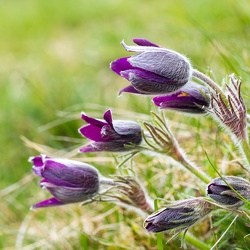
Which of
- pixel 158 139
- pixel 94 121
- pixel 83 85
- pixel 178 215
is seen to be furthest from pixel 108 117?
pixel 83 85

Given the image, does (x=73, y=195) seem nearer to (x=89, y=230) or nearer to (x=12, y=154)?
(x=89, y=230)

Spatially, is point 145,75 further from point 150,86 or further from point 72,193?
point 72,193

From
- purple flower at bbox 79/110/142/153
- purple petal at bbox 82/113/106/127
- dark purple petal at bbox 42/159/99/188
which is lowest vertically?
dark purple petal at bbox 42/159/99/188

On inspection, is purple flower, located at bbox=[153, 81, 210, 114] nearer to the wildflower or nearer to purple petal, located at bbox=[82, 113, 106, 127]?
the wildflower

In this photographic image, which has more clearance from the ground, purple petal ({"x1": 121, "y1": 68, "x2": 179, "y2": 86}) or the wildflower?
purple petal ({"x1": 121, "y1": 68, "x2": 179, "y2": 86})

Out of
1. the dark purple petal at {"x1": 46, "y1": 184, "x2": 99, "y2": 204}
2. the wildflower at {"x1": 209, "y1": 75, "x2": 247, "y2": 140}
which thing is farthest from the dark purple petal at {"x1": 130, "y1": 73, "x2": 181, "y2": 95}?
the dark purple petal at {"x1": 46, "y1": 184, "x2": 99, "y2": 204}

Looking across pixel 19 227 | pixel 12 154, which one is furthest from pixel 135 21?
pixel 19 227

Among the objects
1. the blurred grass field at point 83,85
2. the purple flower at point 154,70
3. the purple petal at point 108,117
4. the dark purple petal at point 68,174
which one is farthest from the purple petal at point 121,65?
the blurred grass field at point 83,85
